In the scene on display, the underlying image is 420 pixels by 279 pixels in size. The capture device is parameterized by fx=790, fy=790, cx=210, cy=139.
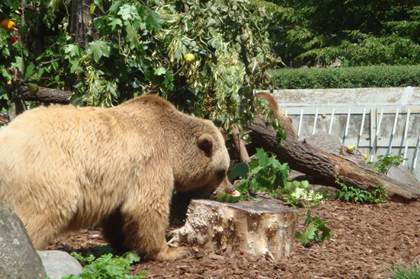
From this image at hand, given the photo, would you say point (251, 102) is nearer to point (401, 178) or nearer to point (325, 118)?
point (401, 178)

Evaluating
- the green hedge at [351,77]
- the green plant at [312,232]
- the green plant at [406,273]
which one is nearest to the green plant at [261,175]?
the green plant at [312,232]

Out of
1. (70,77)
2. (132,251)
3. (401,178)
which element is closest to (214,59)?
(70,77)

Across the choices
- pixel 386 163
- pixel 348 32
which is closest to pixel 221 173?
pixel 386 163

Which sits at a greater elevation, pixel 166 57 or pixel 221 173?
pixel 166 57

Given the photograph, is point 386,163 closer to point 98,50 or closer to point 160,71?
point 160,71

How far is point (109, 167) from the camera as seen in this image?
5969 millimetres

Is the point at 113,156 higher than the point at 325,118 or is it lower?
higher

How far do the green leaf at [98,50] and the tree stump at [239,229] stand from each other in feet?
5.76

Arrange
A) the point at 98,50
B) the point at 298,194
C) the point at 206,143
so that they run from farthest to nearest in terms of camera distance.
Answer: the point at 298,194 → the point at 98,50 → the point at 206,143

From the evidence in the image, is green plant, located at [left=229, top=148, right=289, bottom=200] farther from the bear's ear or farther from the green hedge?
the green hedge

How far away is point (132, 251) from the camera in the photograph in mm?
6312

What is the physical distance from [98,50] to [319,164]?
3.50 metres

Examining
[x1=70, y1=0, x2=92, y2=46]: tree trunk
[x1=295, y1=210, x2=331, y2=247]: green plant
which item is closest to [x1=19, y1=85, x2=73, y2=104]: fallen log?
[x1=70, y1=0, x2=92, y2=46]: tree trunk

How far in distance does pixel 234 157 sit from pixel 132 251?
3083 millimetres
